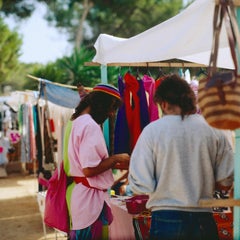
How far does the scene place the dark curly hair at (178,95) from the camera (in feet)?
6.50

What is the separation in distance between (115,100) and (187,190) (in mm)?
965

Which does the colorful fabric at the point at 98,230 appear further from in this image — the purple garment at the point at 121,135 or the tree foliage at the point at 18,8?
the tree foliage at the point at 18,8

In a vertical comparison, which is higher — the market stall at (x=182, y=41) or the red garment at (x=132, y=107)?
the market stall at (x=182, y=41)

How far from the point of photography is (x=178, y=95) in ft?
6.57

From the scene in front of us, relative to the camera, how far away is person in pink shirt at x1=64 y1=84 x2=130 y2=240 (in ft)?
8.22

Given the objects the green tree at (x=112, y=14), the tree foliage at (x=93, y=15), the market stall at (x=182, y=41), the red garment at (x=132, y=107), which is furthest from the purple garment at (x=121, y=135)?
the green tree at (x=112, y=14)

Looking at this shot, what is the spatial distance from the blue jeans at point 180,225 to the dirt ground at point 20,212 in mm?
2738

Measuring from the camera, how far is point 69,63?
1230 cm

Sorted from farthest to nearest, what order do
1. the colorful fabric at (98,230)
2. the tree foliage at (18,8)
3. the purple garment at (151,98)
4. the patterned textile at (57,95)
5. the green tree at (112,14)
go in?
the green tree at (112,14) → the tree foliage at (18,8) → the patterned textile at (57,95) → the purple garment at (151,98) → the colorful fabric at (98,230)

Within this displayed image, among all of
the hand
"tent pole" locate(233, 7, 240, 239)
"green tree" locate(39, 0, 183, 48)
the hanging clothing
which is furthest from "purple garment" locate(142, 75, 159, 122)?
"green tree" locate(39, 0, 183, 48)

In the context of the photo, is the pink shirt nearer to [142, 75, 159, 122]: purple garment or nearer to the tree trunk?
[142, 75, 159, 122]: purple garment

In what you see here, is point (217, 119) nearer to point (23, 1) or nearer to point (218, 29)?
point (218, 29)

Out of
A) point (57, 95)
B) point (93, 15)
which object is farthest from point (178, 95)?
point (93, 15)

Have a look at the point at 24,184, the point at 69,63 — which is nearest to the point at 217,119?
the point at 24,184
